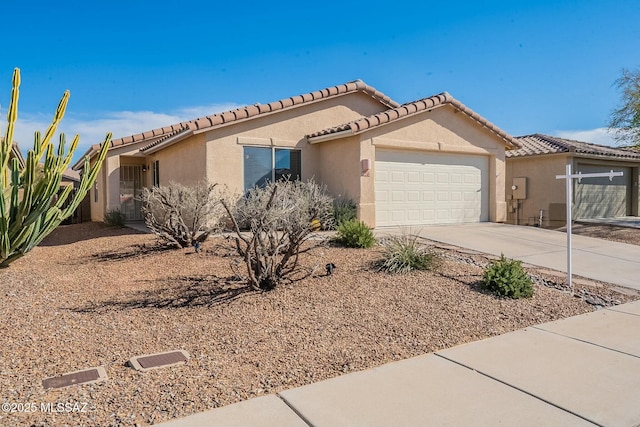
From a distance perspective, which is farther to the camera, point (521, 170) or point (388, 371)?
point (521, 170)

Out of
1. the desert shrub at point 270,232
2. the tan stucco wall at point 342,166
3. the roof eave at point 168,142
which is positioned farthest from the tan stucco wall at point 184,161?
the desert shrub at point 270,232

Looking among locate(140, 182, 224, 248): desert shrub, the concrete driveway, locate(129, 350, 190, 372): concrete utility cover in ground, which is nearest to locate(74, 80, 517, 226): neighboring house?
the concrete driveway

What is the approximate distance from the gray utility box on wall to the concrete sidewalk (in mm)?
15422

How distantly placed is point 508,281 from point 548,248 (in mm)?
4748

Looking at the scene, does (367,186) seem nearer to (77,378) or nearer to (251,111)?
(251,111)

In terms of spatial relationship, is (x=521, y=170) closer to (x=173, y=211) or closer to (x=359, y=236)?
(x=359, y=236)

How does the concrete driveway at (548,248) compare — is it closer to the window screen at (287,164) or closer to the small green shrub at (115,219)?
the window screen at (287,164)

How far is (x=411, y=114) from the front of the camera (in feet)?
45.8

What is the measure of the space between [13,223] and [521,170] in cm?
1866

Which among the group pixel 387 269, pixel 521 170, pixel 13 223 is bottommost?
pixel 387 269

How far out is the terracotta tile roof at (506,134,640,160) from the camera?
19.0 meters

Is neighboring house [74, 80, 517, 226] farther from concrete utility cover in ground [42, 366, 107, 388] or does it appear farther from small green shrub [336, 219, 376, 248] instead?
concrete utility cover in ground [42, 366, 107, 388]

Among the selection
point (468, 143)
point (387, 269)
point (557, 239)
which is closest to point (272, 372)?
point (387, 269)

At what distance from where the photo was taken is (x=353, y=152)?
43.7 ft
